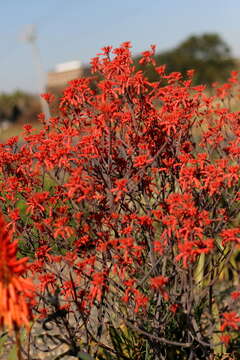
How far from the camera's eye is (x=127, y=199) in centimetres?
263

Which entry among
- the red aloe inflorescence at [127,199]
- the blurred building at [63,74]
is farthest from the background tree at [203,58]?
the red aloe inflorescence at [127,199]

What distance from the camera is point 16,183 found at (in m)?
2.52

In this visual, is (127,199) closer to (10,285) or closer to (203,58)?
(10,285)

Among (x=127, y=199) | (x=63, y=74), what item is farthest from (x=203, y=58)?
(x=127, y=199)

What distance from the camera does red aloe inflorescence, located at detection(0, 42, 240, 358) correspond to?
2199 mm

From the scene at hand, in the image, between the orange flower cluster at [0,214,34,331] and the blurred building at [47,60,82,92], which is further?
the blurred building at [47,60,82,92]

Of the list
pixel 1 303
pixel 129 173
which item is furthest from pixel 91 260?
pixel 1 303

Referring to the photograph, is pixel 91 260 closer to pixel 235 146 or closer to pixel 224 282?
pixel 235 146

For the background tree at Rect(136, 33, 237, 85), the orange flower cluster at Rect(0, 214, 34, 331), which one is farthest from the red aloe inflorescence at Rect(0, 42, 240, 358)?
the background tree at Rect(136, 33, 237, 85)

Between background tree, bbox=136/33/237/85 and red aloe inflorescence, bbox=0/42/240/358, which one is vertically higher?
background tree, bbox=136/33/237/85

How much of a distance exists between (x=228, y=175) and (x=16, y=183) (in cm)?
113

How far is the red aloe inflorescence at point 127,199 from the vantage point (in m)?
2.20

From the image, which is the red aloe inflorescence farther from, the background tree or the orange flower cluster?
the background tree

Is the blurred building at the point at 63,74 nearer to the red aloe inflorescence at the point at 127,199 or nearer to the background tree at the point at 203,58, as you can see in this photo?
the background tree at the point at 203,58
